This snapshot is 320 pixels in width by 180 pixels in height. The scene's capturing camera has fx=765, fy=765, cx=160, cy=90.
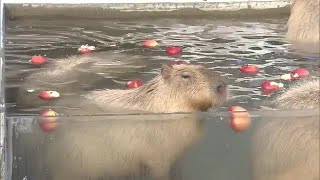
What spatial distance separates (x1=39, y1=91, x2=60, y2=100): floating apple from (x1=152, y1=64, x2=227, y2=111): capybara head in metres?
0.63

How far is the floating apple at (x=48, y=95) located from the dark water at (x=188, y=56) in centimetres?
17

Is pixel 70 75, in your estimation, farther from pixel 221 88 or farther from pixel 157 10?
pixel 157 10

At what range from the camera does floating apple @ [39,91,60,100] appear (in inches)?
175

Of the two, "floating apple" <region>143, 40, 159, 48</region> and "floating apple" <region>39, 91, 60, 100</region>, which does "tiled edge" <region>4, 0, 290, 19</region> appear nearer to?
"floating apple" <region>143, 40, 159, 48</region>

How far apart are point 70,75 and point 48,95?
0.52m

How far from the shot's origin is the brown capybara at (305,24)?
16.7 ft

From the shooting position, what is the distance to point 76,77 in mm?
4973

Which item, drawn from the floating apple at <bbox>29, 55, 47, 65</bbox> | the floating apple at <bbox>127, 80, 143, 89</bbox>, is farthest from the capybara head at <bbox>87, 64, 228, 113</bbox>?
the floating apple at <bbox>29, 55, 47, 65</bbox>

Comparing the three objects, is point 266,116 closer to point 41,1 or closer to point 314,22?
point 314,22

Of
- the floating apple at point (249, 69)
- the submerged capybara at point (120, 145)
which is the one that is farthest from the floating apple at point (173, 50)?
the submerged capybara at point (120, 145)

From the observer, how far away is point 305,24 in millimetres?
5219

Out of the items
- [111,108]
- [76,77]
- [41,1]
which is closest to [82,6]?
[41,1]

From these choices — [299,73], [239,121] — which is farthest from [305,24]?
[239,121]

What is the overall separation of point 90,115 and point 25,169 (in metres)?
0.37
